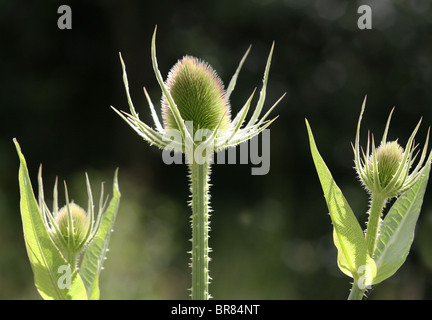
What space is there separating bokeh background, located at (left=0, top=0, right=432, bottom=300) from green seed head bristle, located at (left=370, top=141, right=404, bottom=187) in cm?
518

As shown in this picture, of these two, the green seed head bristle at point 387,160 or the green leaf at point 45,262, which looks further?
the green seed head bristle at point 387,160

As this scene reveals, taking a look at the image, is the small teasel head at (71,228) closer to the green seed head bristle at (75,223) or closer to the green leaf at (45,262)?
the green seed head bristle at (75,223)

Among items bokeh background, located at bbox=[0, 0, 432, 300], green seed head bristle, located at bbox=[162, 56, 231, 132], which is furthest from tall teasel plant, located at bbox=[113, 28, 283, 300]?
bokeh background, located at bbox=[0, 0, 432, 300]

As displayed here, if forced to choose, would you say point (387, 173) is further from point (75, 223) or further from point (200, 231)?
point (75, 223)

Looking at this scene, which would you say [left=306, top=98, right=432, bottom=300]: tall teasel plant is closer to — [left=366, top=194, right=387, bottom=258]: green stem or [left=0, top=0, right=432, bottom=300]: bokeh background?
[left=366, top=194, right=387, bottom=258]: green stem

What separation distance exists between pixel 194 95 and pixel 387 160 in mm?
283

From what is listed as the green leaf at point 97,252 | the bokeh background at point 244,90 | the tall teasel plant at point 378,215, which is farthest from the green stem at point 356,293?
the bokeh background at point 244,90

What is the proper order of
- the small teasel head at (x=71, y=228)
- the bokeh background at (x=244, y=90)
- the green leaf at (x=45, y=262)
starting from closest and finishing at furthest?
the green leaf at (x=45, y=262) → the small teasel head at (x=71, y=228) → the bokeh background at (x=244, y=90)

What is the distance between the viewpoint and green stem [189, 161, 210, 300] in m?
0.60

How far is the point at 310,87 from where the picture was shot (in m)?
7.51

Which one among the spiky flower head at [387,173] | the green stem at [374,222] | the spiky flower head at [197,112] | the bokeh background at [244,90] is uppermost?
the bokeh background at [244,90]

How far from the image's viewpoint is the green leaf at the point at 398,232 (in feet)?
2.17

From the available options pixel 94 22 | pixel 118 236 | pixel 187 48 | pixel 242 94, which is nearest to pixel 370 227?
pixel 118 236

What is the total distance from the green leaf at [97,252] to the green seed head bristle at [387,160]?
13.1 inches
